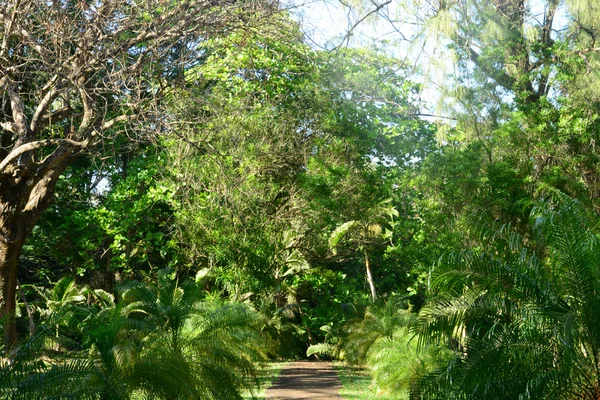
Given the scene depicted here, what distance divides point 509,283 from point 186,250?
672 inches

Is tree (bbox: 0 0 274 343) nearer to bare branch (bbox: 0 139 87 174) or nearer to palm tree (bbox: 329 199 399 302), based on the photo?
bare branch (bbox: 0 139 87 174)

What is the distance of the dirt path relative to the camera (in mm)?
18497

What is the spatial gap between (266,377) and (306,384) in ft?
6.86

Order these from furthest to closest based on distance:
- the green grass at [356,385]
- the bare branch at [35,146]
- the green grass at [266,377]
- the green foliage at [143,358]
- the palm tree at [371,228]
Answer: the palm tree at [371,228] < the green grass at [356,385] < the green grass at [266,377] < the bare branch at [35,146] < the green foliage at [143,358]

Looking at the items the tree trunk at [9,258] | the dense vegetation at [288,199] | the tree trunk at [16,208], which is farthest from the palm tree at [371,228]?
the tree trunk at [9,258]

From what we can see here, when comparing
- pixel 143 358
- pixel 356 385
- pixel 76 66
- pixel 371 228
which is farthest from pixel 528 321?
pixel 371 228

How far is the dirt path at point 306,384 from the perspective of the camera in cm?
1850

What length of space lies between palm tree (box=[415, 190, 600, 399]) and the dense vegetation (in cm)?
3

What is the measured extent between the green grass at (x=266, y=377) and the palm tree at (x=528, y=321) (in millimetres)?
6699

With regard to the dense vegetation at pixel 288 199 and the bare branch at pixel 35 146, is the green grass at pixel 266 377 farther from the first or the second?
the bare branch at pixel 35 146

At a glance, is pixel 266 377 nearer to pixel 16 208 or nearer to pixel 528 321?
pixel 16 208

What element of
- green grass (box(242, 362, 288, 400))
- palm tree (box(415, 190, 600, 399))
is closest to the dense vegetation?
palm tree (box(415, 190, 600, 399))

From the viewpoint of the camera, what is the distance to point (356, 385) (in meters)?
21.7

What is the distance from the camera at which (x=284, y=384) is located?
841 inches
